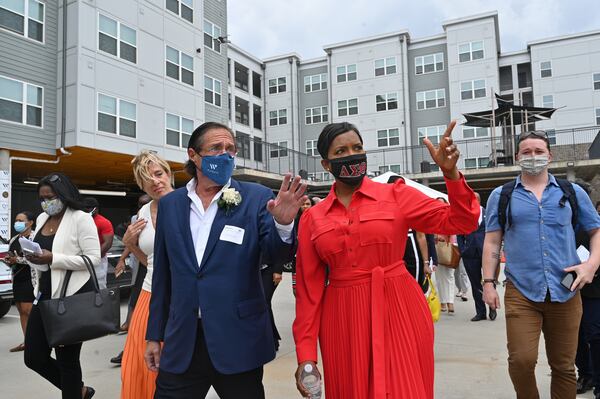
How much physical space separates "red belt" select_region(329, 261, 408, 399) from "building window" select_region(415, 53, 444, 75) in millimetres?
35243

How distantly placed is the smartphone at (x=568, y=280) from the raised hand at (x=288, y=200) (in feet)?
6.57

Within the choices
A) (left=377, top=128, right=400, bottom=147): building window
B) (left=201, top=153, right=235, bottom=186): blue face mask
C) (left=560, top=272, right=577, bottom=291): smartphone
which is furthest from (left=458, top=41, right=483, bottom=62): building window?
(left=201, top=153, right=235, bottom=186): blue face mask

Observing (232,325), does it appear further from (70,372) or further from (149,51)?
(149,51)

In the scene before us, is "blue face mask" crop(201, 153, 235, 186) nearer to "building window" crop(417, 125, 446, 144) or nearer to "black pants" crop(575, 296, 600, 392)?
"black pants" crop(575, 296, 600, 392)

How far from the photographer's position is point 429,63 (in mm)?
35375

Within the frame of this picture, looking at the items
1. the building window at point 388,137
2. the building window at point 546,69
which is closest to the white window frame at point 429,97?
the building window at point 388,137

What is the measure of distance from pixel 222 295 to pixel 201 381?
0.44 meters

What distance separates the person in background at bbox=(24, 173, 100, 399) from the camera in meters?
3.77

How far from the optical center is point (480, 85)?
3356 centimetres

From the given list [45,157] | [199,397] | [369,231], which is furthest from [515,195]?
[45,157]

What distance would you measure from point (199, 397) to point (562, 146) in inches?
1118

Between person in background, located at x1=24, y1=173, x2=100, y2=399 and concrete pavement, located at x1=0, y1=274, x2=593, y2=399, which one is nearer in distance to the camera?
person in background, located at x1=24, y1=173, x2=100, y2=399

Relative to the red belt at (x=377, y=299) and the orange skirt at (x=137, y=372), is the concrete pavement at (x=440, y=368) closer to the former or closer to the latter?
the orange skirt at (x=137, y=372)

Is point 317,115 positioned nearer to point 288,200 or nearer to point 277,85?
point 277,85
